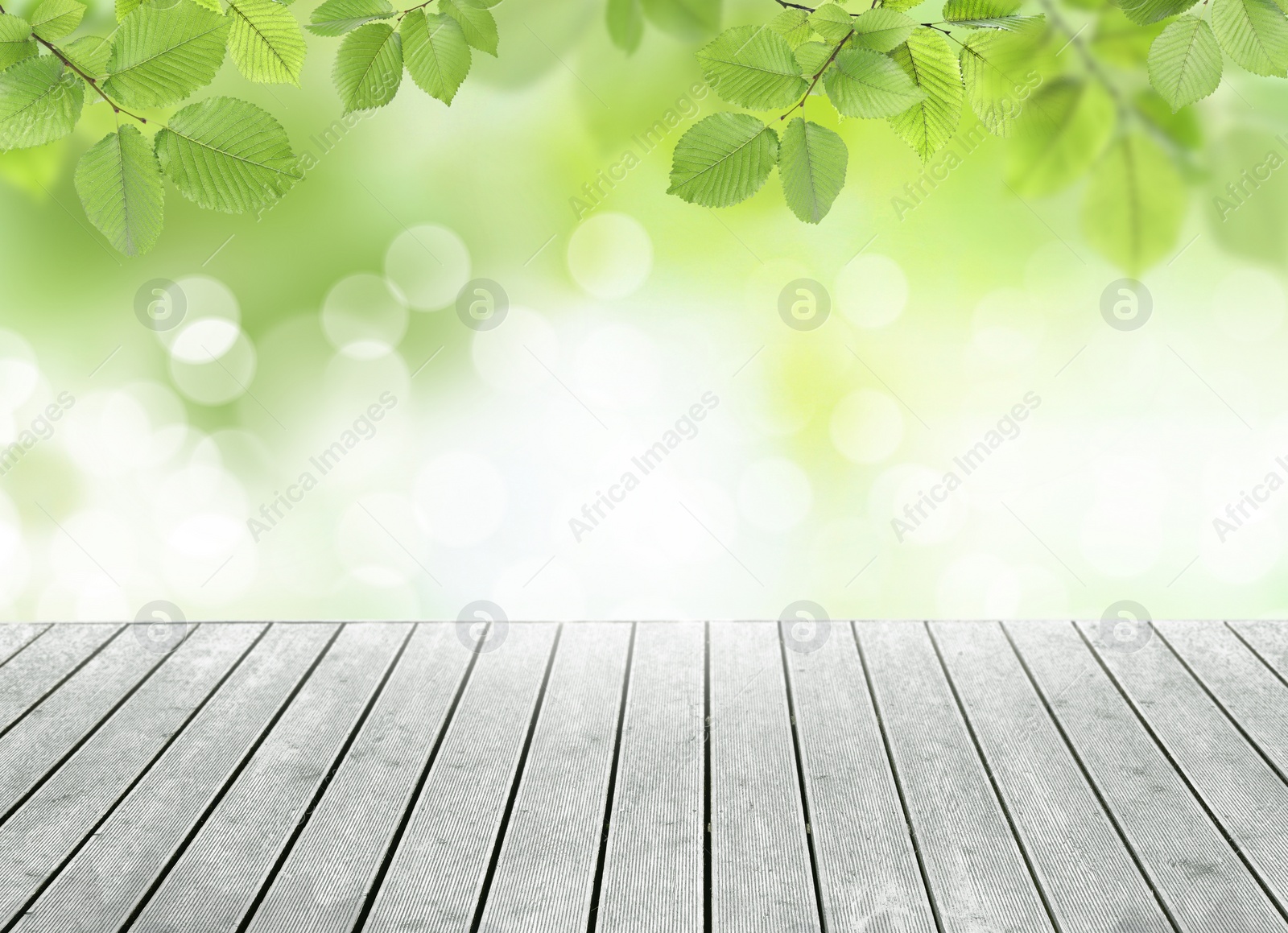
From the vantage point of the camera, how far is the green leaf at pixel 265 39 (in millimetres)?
663

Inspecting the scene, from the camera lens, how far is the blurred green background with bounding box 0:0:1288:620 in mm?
1795

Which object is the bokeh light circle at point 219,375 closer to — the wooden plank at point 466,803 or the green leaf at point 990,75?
the wooden plank at point 466,803

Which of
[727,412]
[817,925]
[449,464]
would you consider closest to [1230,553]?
[727,412]

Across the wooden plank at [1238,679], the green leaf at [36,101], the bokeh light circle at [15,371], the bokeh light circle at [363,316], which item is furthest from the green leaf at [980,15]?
the bokeh light circle at [15,371]

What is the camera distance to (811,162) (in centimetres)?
72

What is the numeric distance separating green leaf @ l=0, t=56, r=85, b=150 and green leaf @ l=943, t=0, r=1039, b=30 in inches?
24.2

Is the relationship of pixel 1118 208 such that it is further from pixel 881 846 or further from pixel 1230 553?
pixel 881 846

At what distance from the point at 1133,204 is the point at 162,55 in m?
1.69

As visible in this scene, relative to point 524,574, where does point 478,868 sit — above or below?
below

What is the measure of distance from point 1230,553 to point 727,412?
3.29ft

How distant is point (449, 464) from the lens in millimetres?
1902

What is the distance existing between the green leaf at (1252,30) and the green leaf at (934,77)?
0.19m

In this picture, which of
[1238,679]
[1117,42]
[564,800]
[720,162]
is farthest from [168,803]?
[1117,42]

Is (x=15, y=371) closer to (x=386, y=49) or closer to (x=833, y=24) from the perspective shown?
(x=386, y=49)
